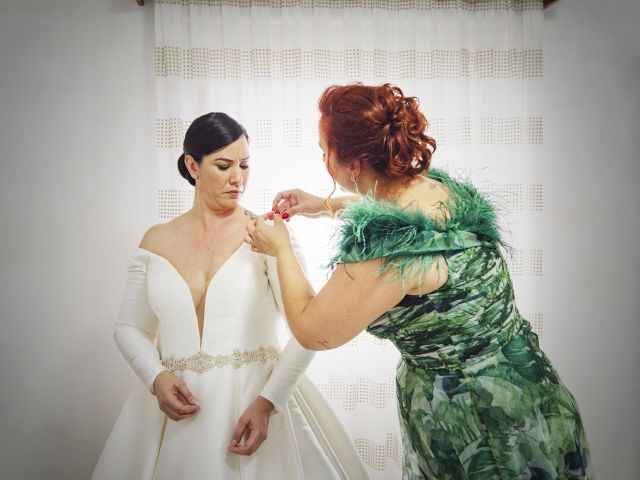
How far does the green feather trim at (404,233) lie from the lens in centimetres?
108

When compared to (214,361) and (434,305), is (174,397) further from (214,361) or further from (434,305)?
(434,305)

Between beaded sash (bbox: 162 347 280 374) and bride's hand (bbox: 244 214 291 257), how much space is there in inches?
12.2

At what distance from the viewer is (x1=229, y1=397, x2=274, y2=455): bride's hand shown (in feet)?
4.28

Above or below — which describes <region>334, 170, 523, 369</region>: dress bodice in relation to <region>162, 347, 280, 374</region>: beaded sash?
above

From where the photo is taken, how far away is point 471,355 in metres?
1.16

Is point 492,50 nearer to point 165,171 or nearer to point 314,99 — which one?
point 314,99

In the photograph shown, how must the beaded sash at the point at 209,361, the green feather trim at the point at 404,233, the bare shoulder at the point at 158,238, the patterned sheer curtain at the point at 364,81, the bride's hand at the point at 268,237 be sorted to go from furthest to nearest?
1. the patterned sheer curtain at the point at 364,81
2. the bare shoulder at the point at 158,238
3. the beaded sash at the point at 209,361
4. the bride's hand at the point at 268,237
5. the green feather trim at the point at 404,233

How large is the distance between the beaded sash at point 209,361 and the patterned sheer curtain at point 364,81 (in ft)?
2.11

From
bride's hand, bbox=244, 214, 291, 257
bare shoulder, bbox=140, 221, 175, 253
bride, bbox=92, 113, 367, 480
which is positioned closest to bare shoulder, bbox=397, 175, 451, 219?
bride's hand, bbox=244, 214, 291, 257

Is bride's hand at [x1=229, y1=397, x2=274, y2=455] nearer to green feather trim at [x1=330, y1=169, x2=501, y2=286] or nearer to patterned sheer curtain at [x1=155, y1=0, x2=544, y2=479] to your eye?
green feather trim at [x1=330, y1=169, x2=501, y2=286]

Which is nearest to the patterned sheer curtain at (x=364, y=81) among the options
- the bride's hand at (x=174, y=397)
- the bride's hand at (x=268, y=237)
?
the bride's hand at (x=268, y=237)

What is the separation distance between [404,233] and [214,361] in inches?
26.1

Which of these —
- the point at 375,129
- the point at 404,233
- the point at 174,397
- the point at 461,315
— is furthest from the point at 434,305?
the point at 174,397

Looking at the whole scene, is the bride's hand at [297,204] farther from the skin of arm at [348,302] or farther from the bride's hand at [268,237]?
the skin of arm at [348,302]
